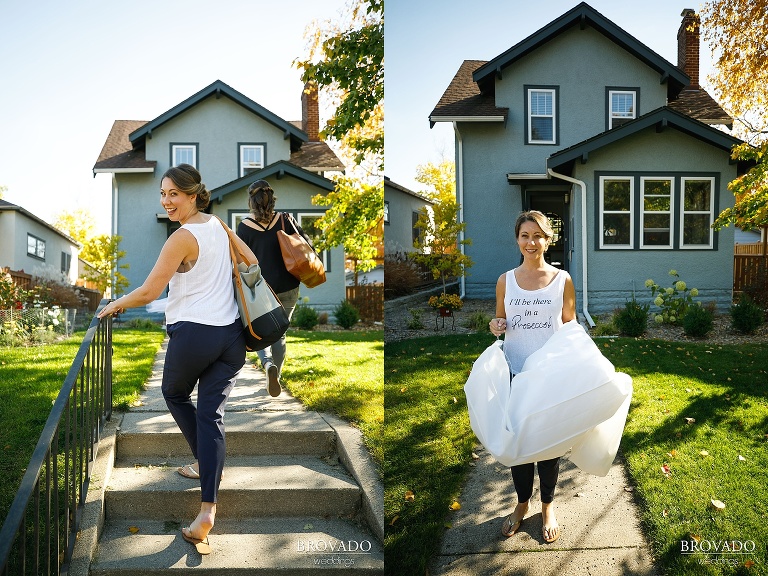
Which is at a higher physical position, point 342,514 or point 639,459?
point 639,459

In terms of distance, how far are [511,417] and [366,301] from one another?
33.1 ft

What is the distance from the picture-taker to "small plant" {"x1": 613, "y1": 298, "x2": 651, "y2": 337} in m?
2.99

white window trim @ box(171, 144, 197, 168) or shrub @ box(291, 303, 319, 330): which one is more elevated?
white window trim @ box(171, 144, 197, 168)

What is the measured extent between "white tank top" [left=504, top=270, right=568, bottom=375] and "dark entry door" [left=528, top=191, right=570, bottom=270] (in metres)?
0.19

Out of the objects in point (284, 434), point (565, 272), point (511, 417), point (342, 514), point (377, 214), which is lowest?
point (342, 514)

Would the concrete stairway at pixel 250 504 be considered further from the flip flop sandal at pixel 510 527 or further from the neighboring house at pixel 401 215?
the neighboring house at pixel 401 215

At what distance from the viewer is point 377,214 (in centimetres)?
868

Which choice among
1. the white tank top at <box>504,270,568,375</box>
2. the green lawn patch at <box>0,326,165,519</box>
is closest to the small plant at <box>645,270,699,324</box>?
the white tank top at <box>504,270,568,375</box>

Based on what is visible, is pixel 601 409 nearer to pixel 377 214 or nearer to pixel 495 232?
pixel 495 232

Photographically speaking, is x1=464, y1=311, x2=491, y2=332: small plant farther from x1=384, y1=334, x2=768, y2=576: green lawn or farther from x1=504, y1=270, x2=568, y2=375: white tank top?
x1=504, y1=270, x2=568, y2=375: white tank top

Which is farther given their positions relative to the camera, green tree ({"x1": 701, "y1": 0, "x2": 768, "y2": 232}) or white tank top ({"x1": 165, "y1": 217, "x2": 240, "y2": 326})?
green tree ({"x1": 701, "y1": 0, "x2": 768, "y2": 232})

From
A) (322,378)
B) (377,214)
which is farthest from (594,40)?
(377,214)

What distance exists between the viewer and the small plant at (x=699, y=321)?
3.04m

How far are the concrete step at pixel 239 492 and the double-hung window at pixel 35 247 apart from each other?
5.47m
